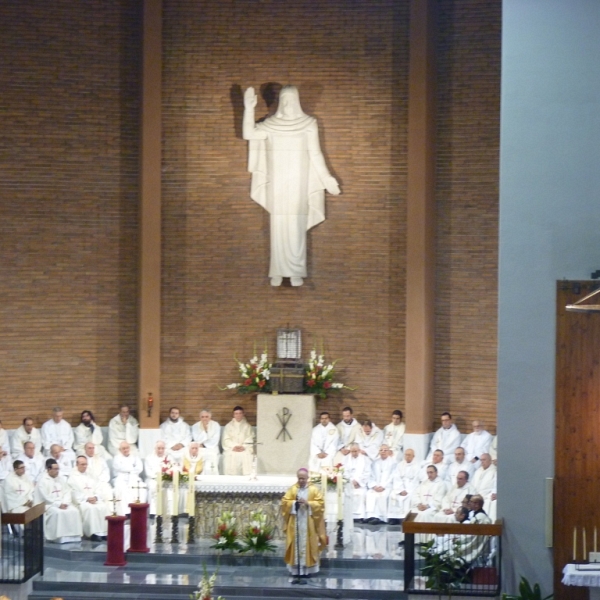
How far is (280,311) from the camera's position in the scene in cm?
1759

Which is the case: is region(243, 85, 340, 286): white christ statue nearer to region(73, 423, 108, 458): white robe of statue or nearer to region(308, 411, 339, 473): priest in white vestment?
region(308, 411, 339, 473): priest in white vestment

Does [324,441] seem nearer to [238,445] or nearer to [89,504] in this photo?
[238,445]

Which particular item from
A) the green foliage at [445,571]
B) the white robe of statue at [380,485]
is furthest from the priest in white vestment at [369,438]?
the green foliage at [445,571]

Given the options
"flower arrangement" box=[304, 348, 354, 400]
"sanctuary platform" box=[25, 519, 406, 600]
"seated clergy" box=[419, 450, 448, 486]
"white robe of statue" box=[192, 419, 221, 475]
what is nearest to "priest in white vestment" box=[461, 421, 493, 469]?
"seated clergy" box=[419, 450, 448, 486]

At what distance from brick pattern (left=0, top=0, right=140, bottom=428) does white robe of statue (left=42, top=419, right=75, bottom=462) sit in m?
0.41

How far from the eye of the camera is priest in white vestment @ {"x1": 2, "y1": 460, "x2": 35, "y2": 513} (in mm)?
15047

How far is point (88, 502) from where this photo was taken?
15188 mm

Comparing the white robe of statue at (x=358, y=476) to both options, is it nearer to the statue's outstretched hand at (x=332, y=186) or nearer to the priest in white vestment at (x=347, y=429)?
the priest in white vestment at (x=347, y=429)

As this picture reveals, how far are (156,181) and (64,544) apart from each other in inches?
212

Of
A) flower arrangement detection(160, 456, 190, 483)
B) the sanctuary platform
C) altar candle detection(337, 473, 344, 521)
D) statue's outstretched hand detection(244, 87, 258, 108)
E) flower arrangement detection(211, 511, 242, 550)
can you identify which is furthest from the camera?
statue's outstretched hand detection(244, 87, 258, 108)

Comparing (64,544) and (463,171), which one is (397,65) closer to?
(463,171)

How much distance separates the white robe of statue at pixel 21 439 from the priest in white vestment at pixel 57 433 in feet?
0.35

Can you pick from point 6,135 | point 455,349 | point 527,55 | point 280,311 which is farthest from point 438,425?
point 6,135

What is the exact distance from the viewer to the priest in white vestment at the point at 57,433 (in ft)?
55.0
